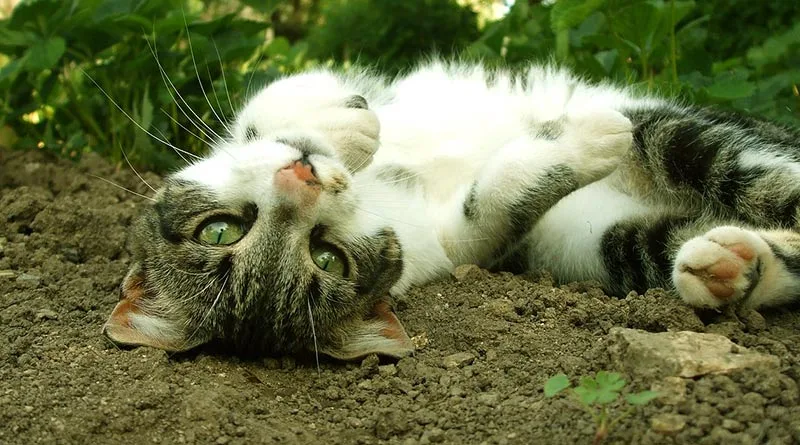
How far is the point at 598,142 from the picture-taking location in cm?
289

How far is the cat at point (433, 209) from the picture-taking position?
2.61 metres

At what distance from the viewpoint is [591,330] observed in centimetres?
268

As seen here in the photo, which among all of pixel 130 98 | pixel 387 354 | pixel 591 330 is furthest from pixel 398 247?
pixel 130 98

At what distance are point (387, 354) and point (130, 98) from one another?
2578mm

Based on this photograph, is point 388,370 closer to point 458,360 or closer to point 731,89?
point 458,360

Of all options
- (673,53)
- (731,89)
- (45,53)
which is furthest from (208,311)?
(673,53)

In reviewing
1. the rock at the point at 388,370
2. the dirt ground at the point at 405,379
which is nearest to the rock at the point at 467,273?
the dirt ground at the point at 405,379

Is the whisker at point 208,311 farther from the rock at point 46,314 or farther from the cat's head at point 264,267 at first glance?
the rock at point 46,314

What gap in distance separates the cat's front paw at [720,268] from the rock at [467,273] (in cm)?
76

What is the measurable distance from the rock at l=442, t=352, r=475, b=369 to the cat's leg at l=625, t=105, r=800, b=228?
44.9 inches

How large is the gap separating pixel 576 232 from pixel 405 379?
107 centimetres

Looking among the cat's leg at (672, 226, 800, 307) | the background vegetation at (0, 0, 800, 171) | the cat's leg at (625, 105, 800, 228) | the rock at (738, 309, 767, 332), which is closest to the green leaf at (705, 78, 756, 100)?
the background vegetation at (0, 0, 800, 171)

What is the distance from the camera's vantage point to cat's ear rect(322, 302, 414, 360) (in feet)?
8.65

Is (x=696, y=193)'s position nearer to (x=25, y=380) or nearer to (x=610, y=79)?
(x=610, y=79)
